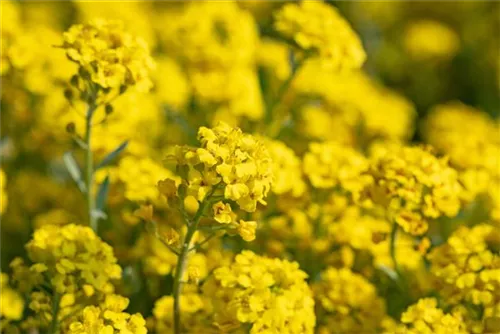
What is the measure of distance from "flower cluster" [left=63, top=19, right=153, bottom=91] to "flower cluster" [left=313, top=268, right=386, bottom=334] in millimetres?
471

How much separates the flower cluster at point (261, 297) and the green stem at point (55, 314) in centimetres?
23

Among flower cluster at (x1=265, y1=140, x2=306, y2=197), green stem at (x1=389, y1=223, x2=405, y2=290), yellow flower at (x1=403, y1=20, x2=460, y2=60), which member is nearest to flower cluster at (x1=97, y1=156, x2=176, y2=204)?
flower cluster at (x1=265, y1=140, x2=306, y2=197)

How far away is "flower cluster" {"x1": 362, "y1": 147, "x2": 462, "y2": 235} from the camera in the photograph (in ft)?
4.92

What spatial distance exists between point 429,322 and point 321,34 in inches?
27.4

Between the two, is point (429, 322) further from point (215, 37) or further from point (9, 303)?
point (215, 37)

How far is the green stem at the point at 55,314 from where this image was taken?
4.58ft

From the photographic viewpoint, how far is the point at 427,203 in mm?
1520

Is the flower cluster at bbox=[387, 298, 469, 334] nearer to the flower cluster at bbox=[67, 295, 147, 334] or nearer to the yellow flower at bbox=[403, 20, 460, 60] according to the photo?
the flower cluster at bbox=[67, 295, 147, 334]

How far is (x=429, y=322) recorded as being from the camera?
1.39m

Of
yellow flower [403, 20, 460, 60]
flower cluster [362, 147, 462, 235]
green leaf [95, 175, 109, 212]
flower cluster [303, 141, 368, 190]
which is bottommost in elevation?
yellow flower [403, 20, 460, 60]

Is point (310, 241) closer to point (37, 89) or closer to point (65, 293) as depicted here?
point (65, 293)

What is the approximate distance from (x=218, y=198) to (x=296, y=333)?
242mm

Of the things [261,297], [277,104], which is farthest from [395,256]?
[277,104]

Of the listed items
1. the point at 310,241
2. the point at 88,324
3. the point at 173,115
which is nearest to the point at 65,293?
the point at 88,324
